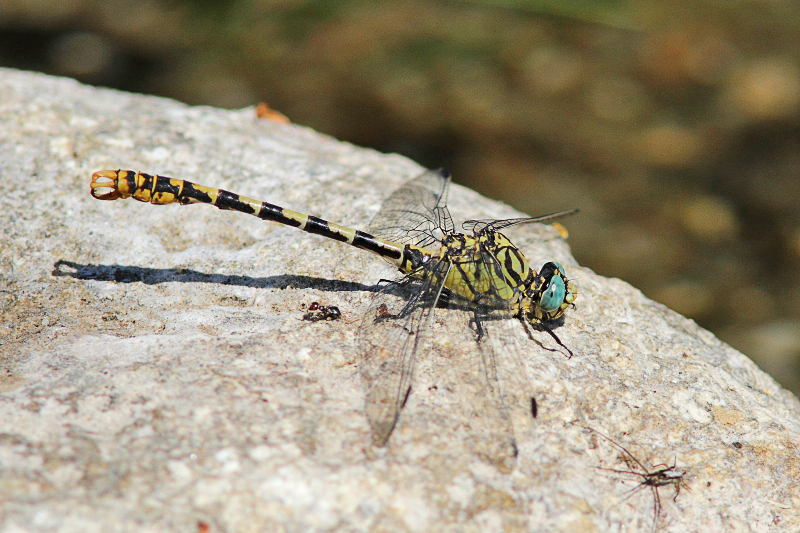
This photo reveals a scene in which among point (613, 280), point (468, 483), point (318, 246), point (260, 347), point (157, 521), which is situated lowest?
point (157, 521)

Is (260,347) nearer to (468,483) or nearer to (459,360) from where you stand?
Result: (459,360)

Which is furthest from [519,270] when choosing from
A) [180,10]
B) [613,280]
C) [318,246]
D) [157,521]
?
[180,10]

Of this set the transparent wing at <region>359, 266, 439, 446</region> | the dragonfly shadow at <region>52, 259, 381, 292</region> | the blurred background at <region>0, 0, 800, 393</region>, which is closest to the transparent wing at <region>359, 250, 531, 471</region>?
the transparent wing at <region>359, 266, 439, 446</region>

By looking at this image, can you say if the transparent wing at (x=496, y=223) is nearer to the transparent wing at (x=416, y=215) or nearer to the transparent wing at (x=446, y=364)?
the transparent wing at (x=416, y=215)

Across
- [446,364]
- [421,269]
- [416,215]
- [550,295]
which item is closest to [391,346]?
[446,364]

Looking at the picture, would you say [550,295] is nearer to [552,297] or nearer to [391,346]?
[552,297]

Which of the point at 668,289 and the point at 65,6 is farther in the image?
the point at 65,6
